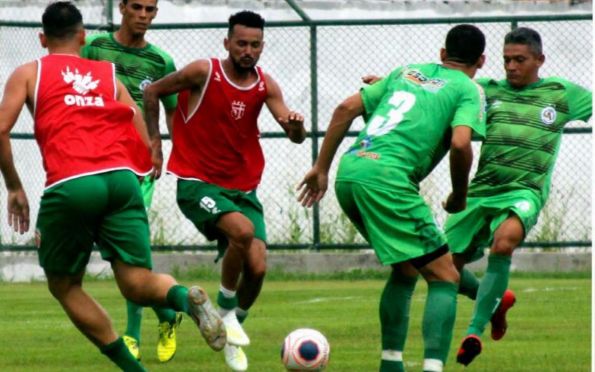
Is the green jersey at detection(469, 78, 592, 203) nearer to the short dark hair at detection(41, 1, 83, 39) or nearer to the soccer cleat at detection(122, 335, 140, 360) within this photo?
the soccer cleat at detection(122, 335, 140, 360)

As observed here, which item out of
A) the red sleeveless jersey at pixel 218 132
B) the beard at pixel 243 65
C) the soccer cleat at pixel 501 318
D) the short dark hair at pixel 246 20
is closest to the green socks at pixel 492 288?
the soccer cleat at pixel 501 318

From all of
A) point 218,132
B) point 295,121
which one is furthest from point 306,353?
point 218,132

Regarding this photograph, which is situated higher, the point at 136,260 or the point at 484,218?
the point at 136,260

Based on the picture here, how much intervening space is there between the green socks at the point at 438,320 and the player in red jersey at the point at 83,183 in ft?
3.78

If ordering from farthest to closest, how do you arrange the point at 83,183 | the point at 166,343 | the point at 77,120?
the point at 166,343 < the point at 77,120 < the point at 83,183

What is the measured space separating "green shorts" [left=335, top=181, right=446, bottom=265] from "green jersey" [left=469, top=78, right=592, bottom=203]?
2046 millimetres

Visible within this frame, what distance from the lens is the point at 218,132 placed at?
426 inches

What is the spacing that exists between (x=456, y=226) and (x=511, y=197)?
45cm

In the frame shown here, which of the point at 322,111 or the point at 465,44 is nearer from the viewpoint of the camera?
the point at 465,44

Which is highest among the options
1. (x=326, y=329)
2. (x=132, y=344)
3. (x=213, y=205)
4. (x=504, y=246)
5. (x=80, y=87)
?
(x=80, y=87)

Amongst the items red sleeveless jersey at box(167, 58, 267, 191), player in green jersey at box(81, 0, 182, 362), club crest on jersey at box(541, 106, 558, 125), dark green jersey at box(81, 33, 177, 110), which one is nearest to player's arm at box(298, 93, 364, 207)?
red sleeveless jersey at box(167, 58, 267, 191)

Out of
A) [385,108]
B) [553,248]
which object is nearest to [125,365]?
[385,108]

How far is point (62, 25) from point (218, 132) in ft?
8.46

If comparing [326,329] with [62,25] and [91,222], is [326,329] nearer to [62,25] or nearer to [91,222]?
[91,222]
